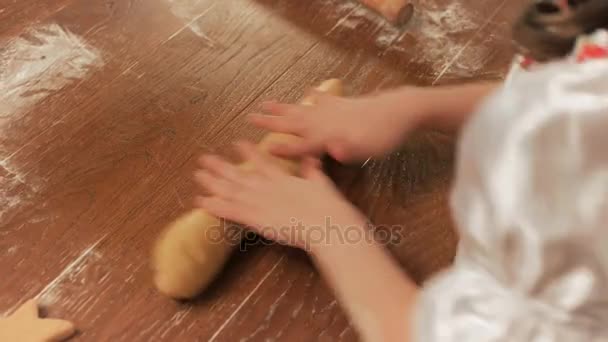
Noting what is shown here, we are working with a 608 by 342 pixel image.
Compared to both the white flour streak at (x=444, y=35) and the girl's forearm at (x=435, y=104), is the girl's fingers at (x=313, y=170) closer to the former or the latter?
the girl's forearm at (x=435, y=104)

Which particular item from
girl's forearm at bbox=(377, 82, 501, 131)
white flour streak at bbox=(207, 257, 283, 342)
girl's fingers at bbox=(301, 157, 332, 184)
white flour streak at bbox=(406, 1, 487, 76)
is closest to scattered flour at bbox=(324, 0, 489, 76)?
white flour streak at bbox=(406, 1, 487, 76)

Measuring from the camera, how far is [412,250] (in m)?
0.70

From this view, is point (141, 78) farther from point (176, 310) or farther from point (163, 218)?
point (176, 310)

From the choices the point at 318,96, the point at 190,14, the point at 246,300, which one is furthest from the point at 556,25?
the point at 190,14

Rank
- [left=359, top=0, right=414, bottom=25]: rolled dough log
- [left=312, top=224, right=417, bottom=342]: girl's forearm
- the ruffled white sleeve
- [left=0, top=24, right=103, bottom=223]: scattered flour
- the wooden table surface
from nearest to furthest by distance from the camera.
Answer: the ruffled white sleeve, [left=312, top=224, right=417, bottom=342]: girl's forearm, the wooden table surface, [left=0, top=24, right=103, bottom=223]: scattered flour, [left=359, top=0, right=414, bottom=25]: rolled dough log

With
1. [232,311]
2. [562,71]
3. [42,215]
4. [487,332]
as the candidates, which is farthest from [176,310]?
[562,71]

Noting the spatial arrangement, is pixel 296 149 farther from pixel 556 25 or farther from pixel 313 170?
pixel 556 25

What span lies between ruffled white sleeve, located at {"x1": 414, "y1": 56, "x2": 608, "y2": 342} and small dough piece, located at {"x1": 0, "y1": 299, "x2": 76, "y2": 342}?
0.43 meters

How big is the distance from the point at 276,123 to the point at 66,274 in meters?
0.30

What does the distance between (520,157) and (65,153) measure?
60 cm

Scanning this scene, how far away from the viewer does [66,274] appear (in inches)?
25.8

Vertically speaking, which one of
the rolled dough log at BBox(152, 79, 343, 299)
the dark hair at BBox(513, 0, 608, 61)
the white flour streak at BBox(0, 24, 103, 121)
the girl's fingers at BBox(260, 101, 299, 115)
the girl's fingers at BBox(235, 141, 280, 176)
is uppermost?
the dark hair at BBox(513, 0, 608, 61)

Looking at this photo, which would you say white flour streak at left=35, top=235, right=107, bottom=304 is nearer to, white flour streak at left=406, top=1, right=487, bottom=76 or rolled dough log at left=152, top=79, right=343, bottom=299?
rolled dough log at left=152, top=79, right=343, bottom=299

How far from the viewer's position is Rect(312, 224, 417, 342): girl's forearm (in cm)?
54
